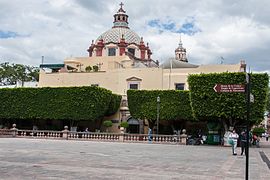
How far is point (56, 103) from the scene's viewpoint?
41094 mm

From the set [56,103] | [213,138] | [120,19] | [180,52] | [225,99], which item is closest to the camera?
[225,99]

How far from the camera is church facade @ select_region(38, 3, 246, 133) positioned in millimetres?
44531

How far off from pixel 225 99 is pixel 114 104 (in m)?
16.4

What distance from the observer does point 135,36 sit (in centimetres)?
6419

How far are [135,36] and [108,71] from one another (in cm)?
1867

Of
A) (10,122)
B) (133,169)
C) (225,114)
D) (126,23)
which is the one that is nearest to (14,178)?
(133,169)

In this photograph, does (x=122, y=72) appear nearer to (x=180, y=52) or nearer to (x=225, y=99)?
(x=225, y=99)

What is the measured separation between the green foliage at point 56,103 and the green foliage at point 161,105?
3102 millimetres

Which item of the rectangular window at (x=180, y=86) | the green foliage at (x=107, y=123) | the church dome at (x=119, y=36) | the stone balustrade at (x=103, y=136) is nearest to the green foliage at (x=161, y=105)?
the green foliage at (x=107, y=123)

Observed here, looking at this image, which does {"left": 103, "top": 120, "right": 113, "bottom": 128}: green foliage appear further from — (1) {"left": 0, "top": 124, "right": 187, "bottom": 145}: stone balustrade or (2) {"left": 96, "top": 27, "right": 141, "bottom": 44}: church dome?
(2) {"left": 96, "top": 27, "right": 141, "bottom": 44}: church dome

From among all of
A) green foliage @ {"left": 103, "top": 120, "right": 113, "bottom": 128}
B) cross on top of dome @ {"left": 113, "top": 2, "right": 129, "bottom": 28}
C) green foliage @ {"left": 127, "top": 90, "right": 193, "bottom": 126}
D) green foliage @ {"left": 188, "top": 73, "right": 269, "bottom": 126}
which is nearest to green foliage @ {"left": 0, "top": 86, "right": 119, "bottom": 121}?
green foliage @ {"left": 103, "top": 120, "right": 113, "bottom": 128}

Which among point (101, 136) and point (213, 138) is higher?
point (213, 138)

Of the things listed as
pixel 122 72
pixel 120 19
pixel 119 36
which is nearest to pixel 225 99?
pixel 122 72

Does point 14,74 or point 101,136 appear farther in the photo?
point 14,74
